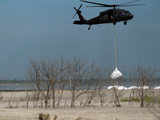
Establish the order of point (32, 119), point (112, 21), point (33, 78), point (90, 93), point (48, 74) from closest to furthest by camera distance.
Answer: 1. point (32, 119)
2. point (112, 21)
3. point (48, 74)
4. point (33, 78)
5. point (90, 93)

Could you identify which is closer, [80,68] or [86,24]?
[86,24]

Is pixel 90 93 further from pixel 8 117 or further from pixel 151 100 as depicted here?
pixel 8 117

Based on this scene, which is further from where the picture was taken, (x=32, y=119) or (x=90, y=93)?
(x=90, y=93)

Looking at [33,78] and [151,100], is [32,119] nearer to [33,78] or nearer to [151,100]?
[33,78]

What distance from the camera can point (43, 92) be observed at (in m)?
27.9

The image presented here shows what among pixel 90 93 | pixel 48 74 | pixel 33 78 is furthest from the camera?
pixel 90 93

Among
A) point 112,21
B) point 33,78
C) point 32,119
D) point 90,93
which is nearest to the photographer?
Result: point 32,119

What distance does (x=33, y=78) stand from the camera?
28453 millimetres

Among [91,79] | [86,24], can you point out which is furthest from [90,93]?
[86,24]

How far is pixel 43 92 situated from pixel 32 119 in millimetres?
10894

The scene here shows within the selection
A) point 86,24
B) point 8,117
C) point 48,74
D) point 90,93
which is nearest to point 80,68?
point 48,74

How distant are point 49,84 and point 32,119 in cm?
972

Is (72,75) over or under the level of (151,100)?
over

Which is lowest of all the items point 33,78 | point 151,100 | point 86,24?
point 151,100
